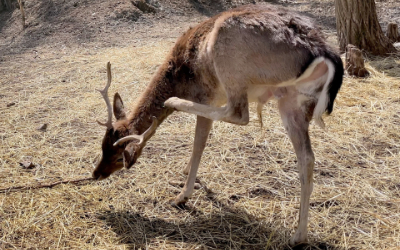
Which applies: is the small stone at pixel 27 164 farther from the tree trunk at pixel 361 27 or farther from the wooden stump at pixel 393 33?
the wooden stump at pixel 393 33

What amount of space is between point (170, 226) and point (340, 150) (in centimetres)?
243

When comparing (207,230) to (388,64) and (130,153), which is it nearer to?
(130,153)

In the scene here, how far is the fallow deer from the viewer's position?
11.1ft

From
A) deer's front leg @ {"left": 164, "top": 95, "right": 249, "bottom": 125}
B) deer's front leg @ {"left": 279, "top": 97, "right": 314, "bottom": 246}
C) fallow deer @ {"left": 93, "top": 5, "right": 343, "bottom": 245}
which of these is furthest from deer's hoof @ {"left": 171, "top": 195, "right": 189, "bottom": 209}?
deer's front leg @ {"left": 279, "top": 97, "right": 314, "bottom": 246}

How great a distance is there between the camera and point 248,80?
→ 3566mm

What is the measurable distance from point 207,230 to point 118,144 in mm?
1199

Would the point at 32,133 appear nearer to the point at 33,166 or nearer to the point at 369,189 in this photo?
the point at 33,166

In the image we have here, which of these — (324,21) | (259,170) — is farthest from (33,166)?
(324,21)

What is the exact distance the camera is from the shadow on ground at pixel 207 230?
3.56 meters

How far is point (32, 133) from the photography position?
5.74 meters

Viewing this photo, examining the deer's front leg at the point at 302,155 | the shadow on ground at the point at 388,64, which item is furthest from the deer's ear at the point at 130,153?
the shadow on ground at the point at 388,64

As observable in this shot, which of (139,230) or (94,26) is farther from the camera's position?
(94,26)

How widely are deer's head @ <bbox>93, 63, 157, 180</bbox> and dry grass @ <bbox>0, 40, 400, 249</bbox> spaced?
0.41m

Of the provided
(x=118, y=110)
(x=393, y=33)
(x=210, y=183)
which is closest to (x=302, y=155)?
(x=210, y=183)
